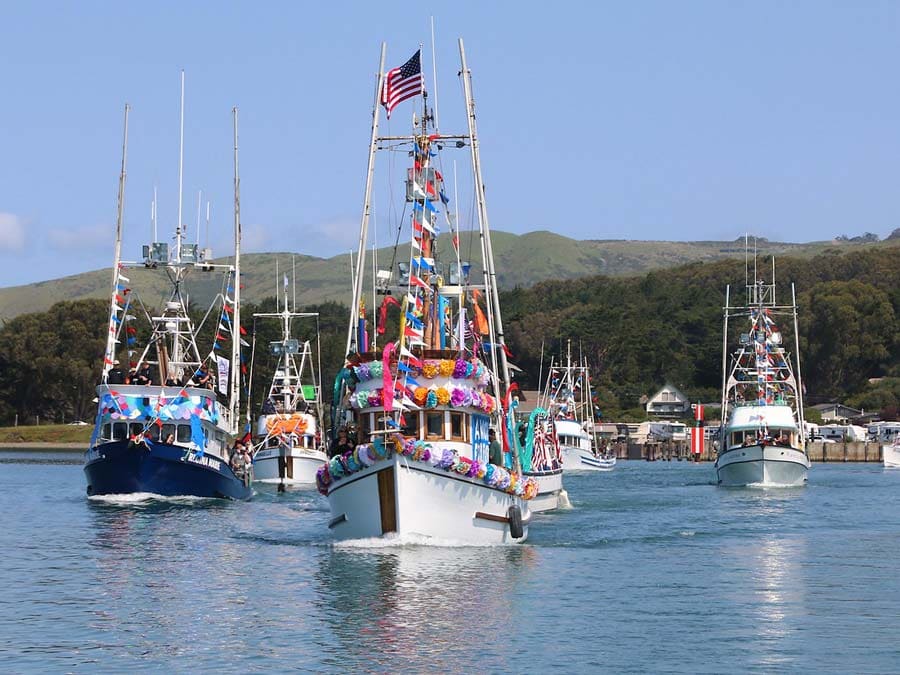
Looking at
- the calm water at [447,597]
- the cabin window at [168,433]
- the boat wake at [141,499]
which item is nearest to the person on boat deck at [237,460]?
the boat wake at [141,499]

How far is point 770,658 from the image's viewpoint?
2798cm

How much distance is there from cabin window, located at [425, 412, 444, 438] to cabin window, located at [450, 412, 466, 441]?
36 centimetres

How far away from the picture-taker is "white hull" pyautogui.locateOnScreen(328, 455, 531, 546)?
38.8 metres

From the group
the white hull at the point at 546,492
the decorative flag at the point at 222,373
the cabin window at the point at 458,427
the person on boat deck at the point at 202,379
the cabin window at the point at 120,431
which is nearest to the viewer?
the cabin window at the point at 458,427

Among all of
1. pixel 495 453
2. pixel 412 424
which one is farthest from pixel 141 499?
pixel 412 424

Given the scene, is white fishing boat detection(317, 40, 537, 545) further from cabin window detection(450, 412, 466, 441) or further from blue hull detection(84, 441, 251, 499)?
blue hull detection(84, 441, 251, 499)

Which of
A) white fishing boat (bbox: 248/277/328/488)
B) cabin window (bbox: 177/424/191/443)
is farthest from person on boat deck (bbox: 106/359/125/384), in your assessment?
white fishing boat (bbox: 248/277/328/488)

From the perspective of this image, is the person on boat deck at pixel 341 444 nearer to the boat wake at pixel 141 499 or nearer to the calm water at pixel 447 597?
the calm water at pixel 447 597

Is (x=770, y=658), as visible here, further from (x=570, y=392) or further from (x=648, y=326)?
(x=648, y=326)

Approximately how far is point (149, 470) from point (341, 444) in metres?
22.6

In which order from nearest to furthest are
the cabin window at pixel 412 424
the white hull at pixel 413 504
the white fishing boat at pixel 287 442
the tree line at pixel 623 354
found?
the white hull at pixel 413 504 < the cabin window at pixel 412 424 < the white fishing boat at pixel 287 442 < the tree line at pixel 623 354

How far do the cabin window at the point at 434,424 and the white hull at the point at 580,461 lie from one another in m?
78.0

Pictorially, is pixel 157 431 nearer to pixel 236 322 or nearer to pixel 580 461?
pixel 236 322

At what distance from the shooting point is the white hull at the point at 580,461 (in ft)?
392
